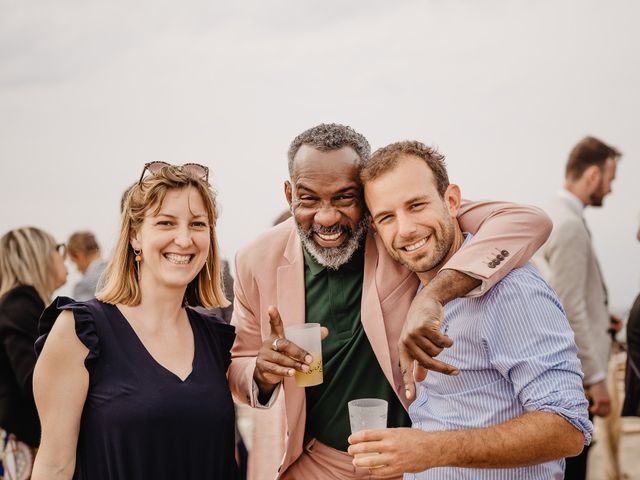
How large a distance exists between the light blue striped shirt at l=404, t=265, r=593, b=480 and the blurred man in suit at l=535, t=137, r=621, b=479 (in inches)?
98.9

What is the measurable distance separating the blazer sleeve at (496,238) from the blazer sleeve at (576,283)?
2.20 metres

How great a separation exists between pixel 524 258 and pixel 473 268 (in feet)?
0.79

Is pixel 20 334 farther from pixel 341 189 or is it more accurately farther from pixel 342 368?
pixel 341 189

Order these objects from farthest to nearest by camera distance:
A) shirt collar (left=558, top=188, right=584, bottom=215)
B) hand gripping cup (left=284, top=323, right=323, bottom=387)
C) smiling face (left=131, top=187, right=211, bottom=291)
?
shirt collar (left=558, top=188, right=584, bottom=215)
smiling face (left=131, top=187, right=211, bottom=291)
hand gripping cup (left=284, top=323, right=323, bottom=387)

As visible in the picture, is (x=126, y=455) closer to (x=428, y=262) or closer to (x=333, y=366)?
(x=333, y=366)

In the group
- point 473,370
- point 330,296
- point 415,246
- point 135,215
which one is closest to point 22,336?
point 135,215

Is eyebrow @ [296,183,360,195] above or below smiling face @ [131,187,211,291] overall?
above

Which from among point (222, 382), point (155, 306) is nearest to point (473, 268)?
point (222, 382)

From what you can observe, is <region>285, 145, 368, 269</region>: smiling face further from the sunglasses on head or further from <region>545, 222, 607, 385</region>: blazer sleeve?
<region>545, 222, 607, 385</region>: blazer sleeve

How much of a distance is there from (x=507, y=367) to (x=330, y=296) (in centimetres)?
85

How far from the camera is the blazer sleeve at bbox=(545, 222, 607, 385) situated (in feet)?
14.6

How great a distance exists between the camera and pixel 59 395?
2.08 m

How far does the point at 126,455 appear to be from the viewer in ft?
6.93

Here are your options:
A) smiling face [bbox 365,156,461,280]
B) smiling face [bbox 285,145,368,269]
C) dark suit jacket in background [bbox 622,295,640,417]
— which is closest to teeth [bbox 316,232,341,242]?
smiling face [bbox 285,145,368,269]
